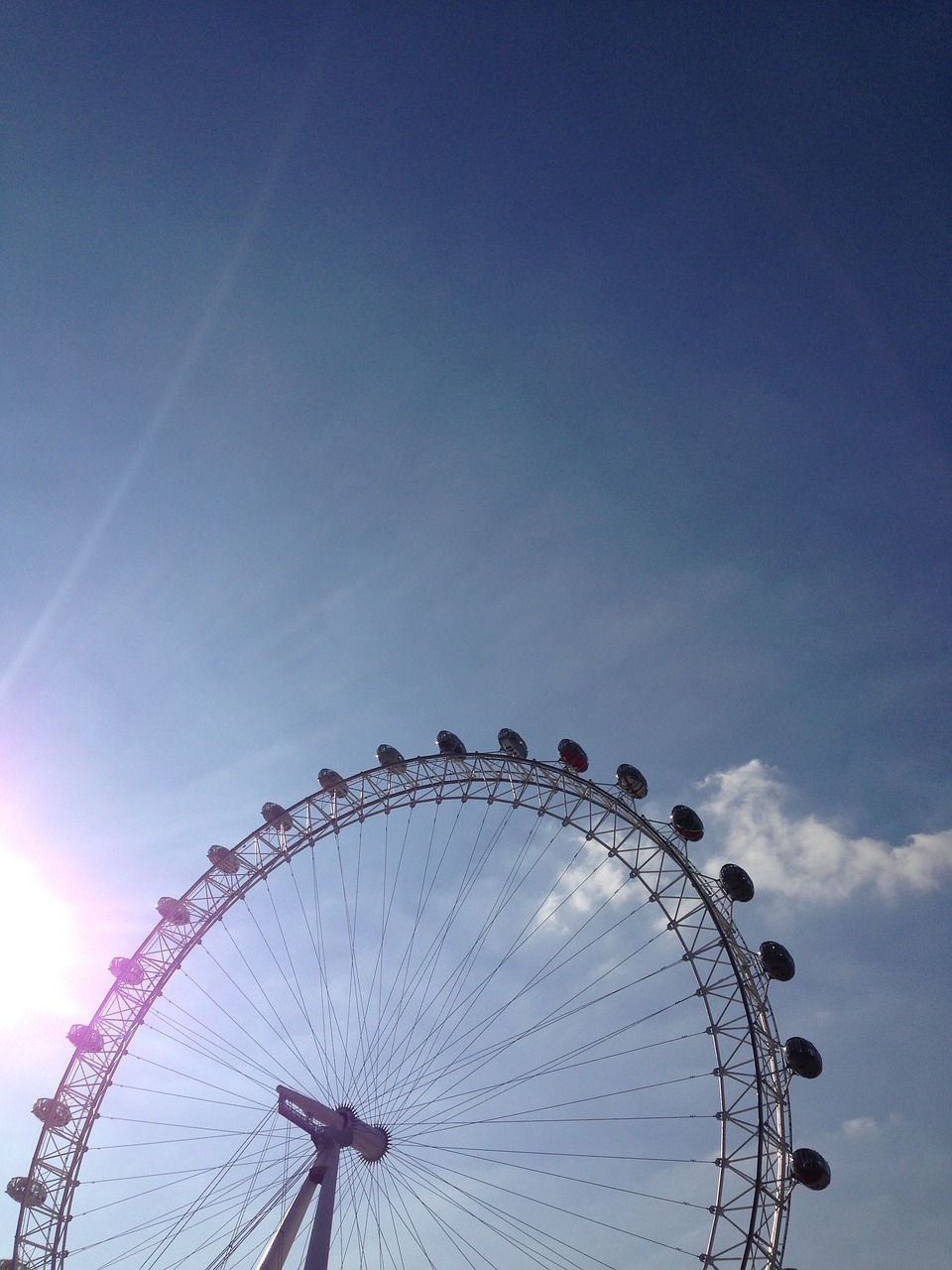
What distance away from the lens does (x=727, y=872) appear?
115ft

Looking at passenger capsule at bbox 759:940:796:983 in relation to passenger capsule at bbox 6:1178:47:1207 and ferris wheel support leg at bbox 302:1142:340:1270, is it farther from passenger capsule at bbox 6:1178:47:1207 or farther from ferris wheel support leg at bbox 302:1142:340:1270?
passenger capsule at bbox 6:1178:47:1207

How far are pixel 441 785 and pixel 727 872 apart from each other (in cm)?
1315

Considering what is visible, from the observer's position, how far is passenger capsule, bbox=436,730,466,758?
131 ft

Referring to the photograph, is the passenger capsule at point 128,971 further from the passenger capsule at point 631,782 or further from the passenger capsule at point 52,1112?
the passenger capsule at point 631,782

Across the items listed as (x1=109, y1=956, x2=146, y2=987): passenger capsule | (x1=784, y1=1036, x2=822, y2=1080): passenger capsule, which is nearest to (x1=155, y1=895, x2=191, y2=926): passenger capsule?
(x1=109, y1=956, x2=146, y2=987): passenger capsule

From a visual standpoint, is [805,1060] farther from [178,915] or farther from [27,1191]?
[27,1191]

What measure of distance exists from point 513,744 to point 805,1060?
54.9ft

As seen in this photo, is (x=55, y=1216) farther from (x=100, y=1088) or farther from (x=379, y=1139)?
(x=379, y=1139)

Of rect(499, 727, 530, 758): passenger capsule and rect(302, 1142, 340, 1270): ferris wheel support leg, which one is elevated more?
rect(499, 727, 530, 758): passenger capsule

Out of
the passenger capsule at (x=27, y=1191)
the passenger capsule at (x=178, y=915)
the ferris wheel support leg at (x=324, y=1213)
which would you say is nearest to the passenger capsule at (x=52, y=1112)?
the passenger capsule at (x=27, y=1191)

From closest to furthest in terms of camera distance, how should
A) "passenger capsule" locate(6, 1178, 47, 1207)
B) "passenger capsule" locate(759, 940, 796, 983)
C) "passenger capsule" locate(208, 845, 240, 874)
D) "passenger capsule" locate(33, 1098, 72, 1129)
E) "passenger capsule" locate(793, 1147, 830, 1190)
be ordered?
1. "passenger capsule" locate(793, 1147, 830, 1190)
2. "passenger capsule" locate(759, 940, 796, 983)
3. "passenger capsule" locate(6, 1178, 47, 1207)
4. "passenger capsule" locate(33, 1098, 72, 1129)
5. "passenger capsule" locate(208, 845, 240, 874)

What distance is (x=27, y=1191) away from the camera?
37750 mm

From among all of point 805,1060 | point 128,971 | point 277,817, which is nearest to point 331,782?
point 277,817

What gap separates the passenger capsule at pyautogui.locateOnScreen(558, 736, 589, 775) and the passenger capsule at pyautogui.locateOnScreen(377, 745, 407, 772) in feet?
25.1
